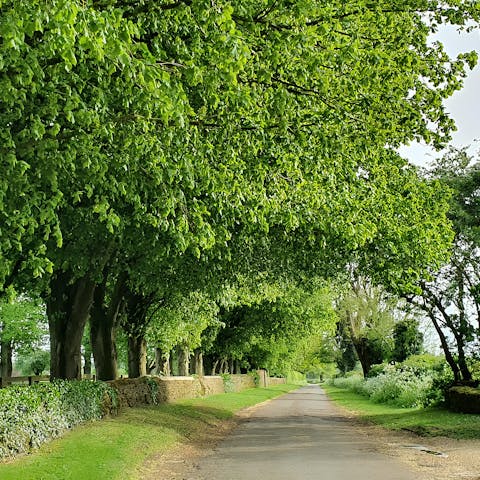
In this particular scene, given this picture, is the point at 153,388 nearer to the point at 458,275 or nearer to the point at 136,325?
the point at 136,325

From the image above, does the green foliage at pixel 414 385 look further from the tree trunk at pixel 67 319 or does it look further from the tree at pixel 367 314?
the tree trunk at pixel 67 319

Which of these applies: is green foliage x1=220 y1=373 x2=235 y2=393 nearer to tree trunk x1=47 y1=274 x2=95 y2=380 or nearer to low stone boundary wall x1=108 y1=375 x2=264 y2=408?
low stone boundary wall x1=108 y1=375 x2=264 y2=408

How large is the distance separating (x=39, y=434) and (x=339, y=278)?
1382 cm

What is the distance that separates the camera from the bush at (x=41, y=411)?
1263 centimetres

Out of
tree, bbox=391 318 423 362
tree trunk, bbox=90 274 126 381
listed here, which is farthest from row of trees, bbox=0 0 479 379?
tree, bbox=391 318 423 362

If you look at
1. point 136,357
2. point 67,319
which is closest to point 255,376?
point 136,357

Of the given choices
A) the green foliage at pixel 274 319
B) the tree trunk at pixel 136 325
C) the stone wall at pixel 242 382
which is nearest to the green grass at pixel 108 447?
the tree trunk at pixel 136 325

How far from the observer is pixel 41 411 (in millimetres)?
14328

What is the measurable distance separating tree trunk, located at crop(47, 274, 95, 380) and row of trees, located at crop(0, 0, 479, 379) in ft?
0.19

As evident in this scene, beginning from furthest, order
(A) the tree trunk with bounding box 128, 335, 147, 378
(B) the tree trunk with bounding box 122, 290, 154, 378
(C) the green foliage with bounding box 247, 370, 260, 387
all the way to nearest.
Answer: (C) the green foliage with bounding box 247, 370, 260, 387 < (A) the tree trunk with bounding box 128, 335, 147, 378 < (B) the tree trunk with bounding box 122, 290, 154, 378

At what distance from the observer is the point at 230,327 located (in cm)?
4703

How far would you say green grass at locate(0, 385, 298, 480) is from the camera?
1128 cm

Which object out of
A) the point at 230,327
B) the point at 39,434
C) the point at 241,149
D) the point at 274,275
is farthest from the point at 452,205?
the point at 230,327

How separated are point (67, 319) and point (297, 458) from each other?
9.53 metres
